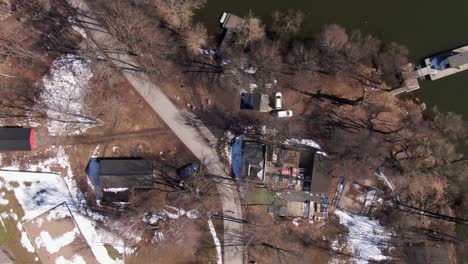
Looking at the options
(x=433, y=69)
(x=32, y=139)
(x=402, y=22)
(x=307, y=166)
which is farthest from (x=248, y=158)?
(x=402, y=22)

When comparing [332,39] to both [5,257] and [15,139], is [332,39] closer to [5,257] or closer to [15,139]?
[15,139]

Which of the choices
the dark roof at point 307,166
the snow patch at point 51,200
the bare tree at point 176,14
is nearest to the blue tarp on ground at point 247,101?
the dark roof at point 307,166

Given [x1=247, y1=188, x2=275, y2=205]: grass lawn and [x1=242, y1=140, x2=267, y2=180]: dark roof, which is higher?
[x1=242, y1=140, x2=267, y2=180]: dark roof

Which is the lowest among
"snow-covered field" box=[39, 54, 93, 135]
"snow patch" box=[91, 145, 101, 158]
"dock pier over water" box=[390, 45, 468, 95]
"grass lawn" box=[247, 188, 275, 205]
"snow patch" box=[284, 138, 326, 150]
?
"grass lawn" box=[247, 188, 275, 205]

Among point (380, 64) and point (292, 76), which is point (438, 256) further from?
point (292, 76)

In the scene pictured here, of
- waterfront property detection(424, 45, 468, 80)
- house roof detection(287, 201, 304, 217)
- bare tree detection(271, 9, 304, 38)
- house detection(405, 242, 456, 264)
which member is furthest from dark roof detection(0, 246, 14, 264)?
waterfront property detection(424, 45, 468, 80)

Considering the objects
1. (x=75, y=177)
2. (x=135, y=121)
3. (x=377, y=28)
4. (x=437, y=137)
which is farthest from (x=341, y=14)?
(x=75, y=177)

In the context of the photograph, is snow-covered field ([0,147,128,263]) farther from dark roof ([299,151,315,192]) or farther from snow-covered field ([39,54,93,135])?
dark roof ([299,151,315,192])
